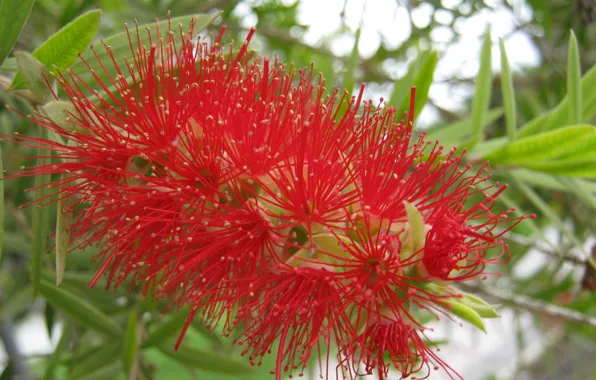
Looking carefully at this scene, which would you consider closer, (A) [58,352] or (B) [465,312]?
(B) [465,312]

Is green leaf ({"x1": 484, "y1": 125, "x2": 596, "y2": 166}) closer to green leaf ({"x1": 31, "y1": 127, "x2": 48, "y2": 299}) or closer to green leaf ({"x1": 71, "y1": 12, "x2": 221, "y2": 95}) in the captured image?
green leaf ({"x1": 71, "y1": 12, "x2": 221, "y2": 95})

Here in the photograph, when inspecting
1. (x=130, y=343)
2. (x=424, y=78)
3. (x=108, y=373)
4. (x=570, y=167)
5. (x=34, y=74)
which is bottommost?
(x=108, y=373)

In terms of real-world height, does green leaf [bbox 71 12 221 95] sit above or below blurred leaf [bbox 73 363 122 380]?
above

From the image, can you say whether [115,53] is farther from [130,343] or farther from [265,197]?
[130,343]

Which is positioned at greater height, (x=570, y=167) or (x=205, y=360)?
(x=570, y=167)

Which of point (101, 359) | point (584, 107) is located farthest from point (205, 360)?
point (584, 107)

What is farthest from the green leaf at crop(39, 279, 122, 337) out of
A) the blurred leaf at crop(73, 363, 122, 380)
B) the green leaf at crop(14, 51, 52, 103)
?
the green leaf at crop(14, 51, 52, 103)
